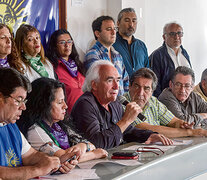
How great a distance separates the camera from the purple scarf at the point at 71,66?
4.07 m

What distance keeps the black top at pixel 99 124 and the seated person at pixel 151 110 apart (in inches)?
9.9

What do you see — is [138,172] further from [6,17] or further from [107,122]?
[6,17]

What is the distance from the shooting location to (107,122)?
9.48 feet

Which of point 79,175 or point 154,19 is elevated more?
point 154,19

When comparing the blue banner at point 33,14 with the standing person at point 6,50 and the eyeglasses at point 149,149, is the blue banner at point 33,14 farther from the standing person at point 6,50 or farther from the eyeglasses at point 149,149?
the eyeglasses at point 149,149

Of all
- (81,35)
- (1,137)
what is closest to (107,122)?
(1,137)

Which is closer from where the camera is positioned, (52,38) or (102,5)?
(52,38)

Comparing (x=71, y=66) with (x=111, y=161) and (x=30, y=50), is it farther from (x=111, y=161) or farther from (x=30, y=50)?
(x=111, y=161)

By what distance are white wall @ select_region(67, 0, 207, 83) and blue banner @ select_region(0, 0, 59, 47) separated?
0.25m

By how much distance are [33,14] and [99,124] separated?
5.93ft

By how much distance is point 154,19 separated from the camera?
235 inches

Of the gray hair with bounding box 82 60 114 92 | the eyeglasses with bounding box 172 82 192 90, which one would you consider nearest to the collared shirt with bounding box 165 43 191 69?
the eyeglasses with bounding box 172 82 192 90

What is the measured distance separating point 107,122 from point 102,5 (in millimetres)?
2486

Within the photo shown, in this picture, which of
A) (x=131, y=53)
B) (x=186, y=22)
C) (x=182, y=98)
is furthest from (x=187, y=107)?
(x=186, y=22)
